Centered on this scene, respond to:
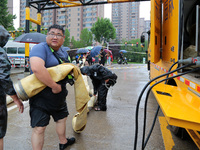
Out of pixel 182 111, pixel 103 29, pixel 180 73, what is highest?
pixel 103 29

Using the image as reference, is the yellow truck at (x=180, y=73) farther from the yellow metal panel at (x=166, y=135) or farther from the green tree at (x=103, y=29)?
the green tree at (x=103, y=29)

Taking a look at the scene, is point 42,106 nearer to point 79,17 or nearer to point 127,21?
point 79,17

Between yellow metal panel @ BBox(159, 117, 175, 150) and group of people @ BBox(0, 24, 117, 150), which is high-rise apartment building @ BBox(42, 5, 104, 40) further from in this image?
group of people @ BBox(0, 24, 117, 150)

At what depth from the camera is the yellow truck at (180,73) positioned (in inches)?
53.6

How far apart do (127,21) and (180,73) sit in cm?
14509

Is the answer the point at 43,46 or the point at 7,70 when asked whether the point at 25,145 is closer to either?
the point at 7,70

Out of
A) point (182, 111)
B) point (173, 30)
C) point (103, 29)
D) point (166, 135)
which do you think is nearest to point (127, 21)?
point (103, 29)

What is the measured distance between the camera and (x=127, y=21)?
140m

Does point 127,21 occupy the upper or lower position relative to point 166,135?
upper

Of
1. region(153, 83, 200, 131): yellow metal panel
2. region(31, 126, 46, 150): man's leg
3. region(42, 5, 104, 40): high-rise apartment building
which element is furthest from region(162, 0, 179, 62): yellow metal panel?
region(42, 5, 104, 40): high-rise apartment building

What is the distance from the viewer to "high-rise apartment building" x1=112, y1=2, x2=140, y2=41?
137 meters

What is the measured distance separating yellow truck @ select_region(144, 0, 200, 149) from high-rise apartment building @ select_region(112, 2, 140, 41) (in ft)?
445

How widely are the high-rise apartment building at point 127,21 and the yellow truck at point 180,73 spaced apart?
445 feet

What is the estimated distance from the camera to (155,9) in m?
3.67
